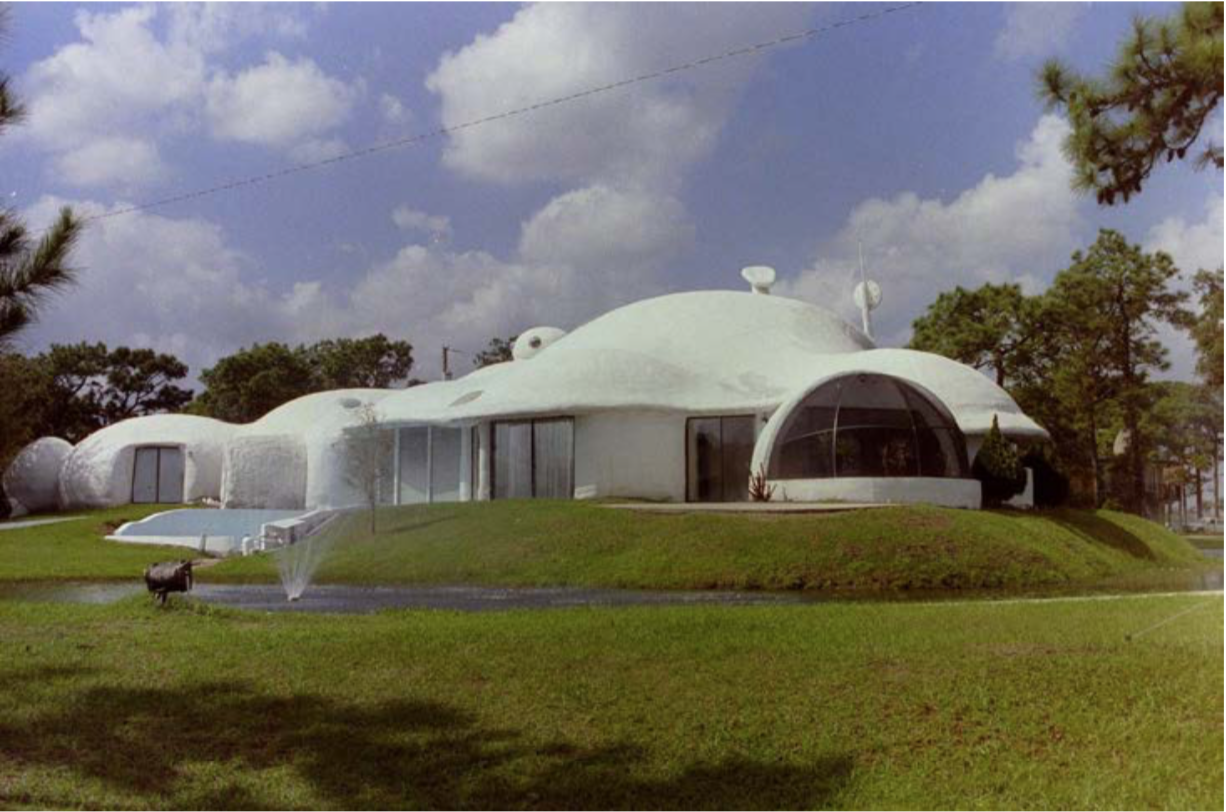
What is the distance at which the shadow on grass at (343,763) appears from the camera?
672 cm

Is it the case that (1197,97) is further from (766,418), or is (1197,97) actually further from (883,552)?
(766,418)

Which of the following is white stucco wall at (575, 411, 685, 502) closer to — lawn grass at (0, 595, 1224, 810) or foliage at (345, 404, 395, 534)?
foliage at (345, 404, 395, 534)

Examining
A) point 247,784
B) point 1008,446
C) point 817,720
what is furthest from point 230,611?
point 1008,446

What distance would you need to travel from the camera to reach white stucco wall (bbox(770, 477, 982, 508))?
23.7m

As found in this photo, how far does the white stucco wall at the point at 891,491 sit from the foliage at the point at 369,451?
1293cm

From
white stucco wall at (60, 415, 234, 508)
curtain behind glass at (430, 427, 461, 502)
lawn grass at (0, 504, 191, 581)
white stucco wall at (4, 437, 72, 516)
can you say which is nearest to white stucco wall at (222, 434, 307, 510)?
white stucco wall at (60, 415, 234, 508)

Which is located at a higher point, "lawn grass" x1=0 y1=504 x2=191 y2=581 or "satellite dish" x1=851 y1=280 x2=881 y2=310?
"satellite dish" x1=851 y1=280 x2=881 y2=310

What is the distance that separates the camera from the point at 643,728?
7.63 meters

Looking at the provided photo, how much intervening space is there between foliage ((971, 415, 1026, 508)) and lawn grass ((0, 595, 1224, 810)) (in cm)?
1562

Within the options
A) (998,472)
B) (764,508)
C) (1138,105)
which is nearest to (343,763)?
(1138,105)

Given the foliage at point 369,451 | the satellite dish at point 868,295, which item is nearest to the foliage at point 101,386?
the foliage at point 369,451

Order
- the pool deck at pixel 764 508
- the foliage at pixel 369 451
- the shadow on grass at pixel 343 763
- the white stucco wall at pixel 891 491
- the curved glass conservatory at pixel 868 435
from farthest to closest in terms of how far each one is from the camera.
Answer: the foliage at pixel 369 451
the curved glass conservatory at pixel 868 435
the white stucco wall at pixel 891 491
the pool deck at pixel 764 508
the shadow on grass at pixel 343 763

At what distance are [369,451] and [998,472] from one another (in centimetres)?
1765

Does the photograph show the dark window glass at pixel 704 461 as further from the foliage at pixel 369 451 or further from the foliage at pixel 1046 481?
the foliage at pixel 369 451
